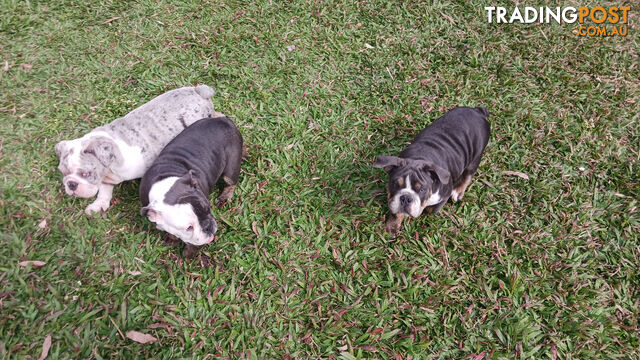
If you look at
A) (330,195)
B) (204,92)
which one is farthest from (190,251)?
(204,92)

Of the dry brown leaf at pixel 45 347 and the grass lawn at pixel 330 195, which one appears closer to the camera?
the dry brown leaf at pixel 45 347

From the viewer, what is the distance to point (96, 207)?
182 inches

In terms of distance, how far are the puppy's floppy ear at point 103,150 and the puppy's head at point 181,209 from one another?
0.79 meters

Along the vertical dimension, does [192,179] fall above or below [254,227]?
above

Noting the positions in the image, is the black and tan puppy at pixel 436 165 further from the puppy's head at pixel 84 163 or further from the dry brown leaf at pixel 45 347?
the dry brown leaf at pixel 45 347

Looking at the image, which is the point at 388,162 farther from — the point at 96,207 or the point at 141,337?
the point at 96,207

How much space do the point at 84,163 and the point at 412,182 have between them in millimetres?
3748

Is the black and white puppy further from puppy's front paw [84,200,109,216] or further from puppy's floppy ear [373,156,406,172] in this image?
puppy's floppy ear [373,156,406,172]

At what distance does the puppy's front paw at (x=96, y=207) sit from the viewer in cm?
460

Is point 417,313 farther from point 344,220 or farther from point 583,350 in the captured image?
point 583,350

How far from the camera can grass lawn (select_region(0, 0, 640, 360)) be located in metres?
4.00

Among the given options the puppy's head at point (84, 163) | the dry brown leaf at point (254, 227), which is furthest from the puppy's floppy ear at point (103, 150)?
the dry brown leaf at point (254, 227)

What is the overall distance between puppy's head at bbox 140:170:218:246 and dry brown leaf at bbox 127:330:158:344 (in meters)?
1.04

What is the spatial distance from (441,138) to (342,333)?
8.84 feet
